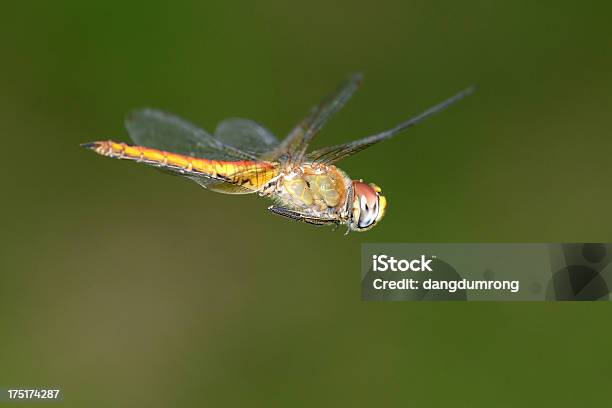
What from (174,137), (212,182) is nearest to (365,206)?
(212,182)

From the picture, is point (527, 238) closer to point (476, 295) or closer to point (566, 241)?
point (566, 241)

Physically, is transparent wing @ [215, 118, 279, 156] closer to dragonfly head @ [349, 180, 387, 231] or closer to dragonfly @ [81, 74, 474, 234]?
dragonfly @ [81, 74, 474, 234]

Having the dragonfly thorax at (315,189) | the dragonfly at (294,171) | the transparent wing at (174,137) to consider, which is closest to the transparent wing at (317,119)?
the dragonfly at (294,171)

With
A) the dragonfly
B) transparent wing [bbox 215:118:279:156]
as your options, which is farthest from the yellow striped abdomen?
transparent wing [bbox 215:118:279:156]

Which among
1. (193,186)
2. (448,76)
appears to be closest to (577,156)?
(448,76)

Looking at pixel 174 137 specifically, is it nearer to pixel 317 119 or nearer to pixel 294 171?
pixel 294 171

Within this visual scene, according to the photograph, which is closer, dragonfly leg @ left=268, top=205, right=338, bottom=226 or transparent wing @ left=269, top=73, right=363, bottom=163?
transparent wing @ left=269, top=73, right=363, bottom=163

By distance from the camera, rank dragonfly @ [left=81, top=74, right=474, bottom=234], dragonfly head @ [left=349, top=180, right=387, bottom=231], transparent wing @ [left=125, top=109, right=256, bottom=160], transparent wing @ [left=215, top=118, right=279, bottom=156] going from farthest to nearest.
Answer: transparent wing @ [left=215, top=118, right=279, bottom=156], transparent wing @ [left=125, top=109, right=256, bottom=160], dragonfly head @ [left=349, top=180, right=387, bottom=231], dragonfly @ [left=81, top=74, right=474, bottom=234]
